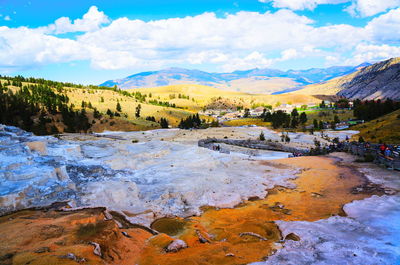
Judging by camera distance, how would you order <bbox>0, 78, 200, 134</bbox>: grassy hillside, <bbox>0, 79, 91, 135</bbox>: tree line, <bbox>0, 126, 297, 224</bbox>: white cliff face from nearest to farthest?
1. <bbox>0, 126, 297, 224</bbox>: white cliff face
2. <bbox>0, 79, 91, 135</bbox>: tree line
3. <bbox>0, 78, 200, 134</bbox>: grassy hillside

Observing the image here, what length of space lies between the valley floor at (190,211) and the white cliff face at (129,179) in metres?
0.06

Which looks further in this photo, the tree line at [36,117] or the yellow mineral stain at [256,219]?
the tree line at [36,117]

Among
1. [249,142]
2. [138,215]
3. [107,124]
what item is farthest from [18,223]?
[107,124]

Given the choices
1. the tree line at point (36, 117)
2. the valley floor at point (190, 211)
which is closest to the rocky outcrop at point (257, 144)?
the valley floor at point (190, 211)

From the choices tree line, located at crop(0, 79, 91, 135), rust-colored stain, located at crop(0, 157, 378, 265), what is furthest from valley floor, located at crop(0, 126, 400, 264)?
tree line, located at crop(0, 79, 91, 135)

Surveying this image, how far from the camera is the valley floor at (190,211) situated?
836cm

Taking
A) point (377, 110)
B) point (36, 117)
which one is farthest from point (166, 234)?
point (377, 110)

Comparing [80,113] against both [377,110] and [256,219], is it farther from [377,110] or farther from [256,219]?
[377,110]

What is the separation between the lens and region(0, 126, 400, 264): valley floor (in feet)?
27.4

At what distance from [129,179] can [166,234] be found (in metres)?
7.42

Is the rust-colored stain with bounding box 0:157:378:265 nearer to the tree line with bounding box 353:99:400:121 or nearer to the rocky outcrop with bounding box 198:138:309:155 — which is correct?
the rocky outcrop with bounding box 198:138:309:155

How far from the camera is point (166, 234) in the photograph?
10.2 meters

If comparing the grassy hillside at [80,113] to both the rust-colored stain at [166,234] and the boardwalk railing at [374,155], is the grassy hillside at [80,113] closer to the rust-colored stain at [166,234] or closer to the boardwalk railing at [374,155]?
the rust-colored stain at [166,234]

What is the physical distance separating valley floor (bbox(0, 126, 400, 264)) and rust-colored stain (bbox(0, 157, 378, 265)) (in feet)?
0.13
